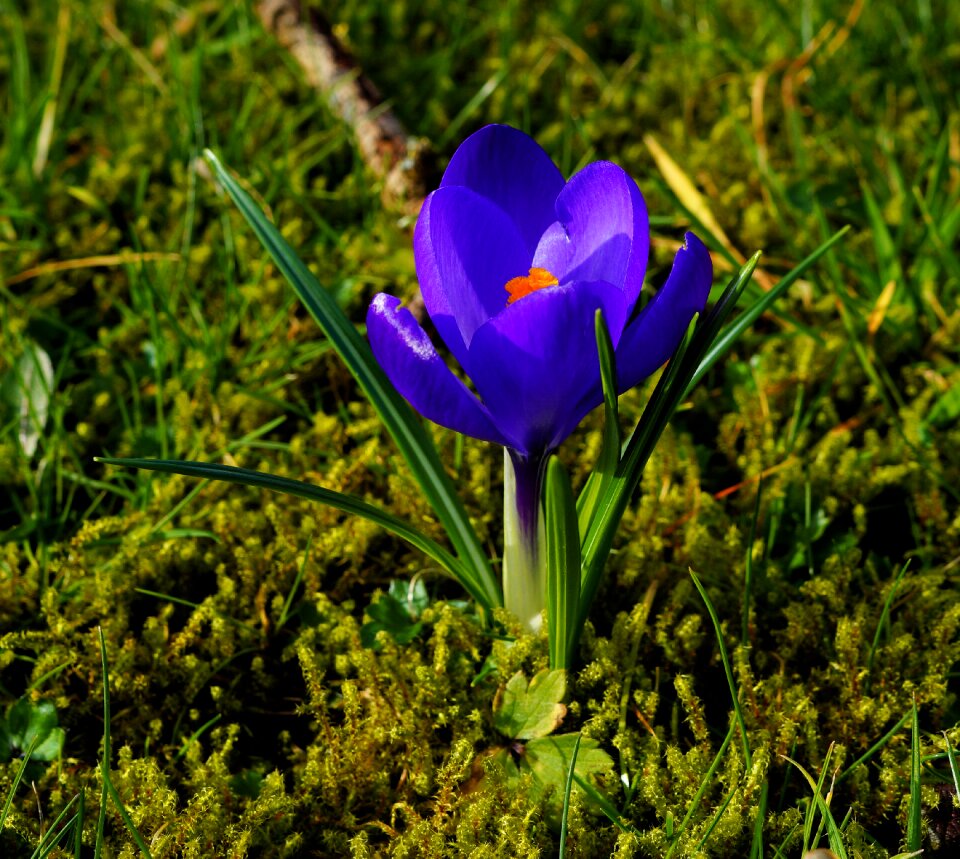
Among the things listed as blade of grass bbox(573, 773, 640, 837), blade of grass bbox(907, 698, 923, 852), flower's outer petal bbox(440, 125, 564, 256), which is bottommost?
blade of grass bbox(907, 698, 923, 852)

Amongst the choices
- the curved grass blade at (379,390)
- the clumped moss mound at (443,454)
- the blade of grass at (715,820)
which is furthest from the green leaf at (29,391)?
the blade of grass at (715,820)

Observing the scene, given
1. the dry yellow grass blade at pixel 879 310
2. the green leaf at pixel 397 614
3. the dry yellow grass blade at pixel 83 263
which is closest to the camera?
the green leaf at pixel 397 614

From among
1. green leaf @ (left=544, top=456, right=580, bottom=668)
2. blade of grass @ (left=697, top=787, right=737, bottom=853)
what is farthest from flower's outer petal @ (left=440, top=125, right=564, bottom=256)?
blade of grass @ (left=697, top=787, right=737, bottom=853)

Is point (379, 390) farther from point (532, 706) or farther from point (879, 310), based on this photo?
point (879, 310)

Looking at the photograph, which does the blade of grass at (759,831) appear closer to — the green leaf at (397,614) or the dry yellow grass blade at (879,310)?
the green leaf at (397,614)

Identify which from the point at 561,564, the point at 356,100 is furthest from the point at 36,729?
the point at 356,100

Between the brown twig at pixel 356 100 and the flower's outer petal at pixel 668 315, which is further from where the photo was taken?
the brown twig at pixel 356 100

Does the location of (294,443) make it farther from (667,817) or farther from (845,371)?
(845,371)

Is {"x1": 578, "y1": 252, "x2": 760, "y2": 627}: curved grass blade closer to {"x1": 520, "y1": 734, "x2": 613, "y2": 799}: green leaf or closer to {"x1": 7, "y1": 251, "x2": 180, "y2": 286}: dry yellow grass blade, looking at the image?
{"x1": 520, "y1": 734, "x2": 613, "y2": 799}: green leaf
